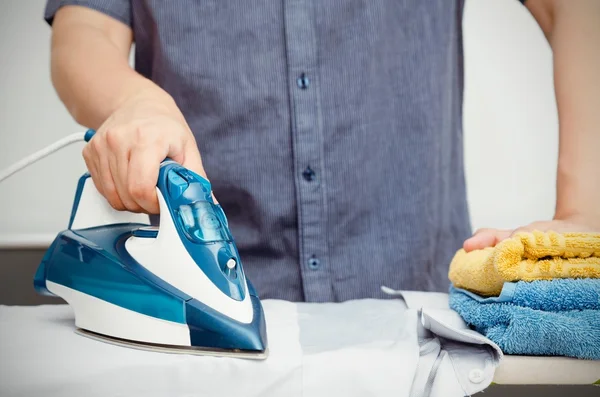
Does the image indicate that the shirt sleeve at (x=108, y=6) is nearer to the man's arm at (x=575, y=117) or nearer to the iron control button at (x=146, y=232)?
the iron control button at (x=146, y=232)

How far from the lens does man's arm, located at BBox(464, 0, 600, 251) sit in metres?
0.86

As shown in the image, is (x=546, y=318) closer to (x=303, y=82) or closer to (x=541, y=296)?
(x=541, y=296)

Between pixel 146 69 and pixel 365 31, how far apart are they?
0.46 m

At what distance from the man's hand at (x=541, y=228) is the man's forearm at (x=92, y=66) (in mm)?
A: 492

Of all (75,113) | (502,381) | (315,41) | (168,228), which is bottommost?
(502,381)

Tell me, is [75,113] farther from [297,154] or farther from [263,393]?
[263,393]

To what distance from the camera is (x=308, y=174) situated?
1.09 m

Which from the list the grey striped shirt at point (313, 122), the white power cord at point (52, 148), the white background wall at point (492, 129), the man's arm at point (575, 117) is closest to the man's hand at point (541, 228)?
the man's arm at point (575, 117)

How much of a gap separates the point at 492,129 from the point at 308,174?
0.92 metres

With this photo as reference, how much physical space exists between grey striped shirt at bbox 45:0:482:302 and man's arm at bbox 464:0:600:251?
234mm

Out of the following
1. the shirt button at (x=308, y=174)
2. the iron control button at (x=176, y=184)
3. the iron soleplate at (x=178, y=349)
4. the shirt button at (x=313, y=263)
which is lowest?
the shirt button at (x=313, y=263)

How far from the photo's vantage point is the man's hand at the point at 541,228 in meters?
0.83

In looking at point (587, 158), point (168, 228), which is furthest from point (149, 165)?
point (587, 158)

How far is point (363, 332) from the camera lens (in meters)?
0.74
